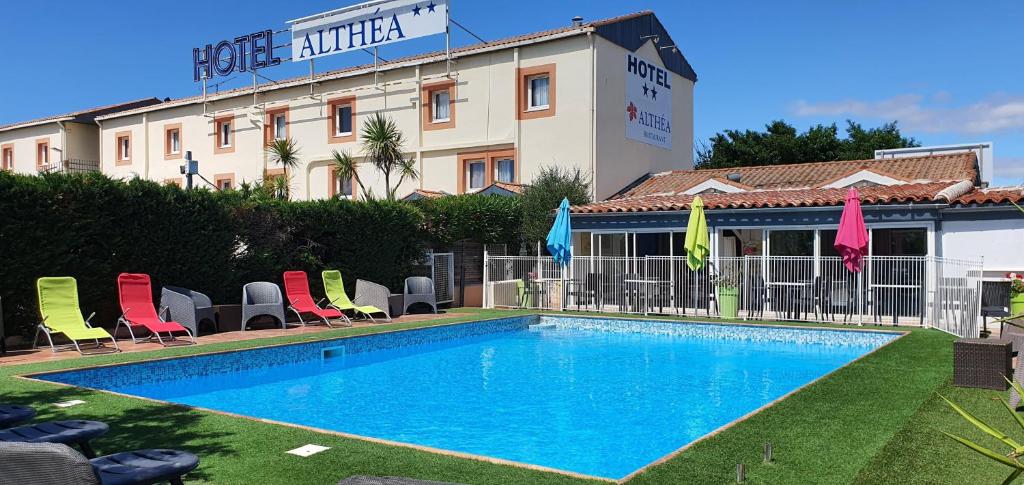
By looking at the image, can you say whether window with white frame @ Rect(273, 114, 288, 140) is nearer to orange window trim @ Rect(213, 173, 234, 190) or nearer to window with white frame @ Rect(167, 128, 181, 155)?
orange window trim @ Rect(213, 173, 234, 190)

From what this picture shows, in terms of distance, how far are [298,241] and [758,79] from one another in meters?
18.0

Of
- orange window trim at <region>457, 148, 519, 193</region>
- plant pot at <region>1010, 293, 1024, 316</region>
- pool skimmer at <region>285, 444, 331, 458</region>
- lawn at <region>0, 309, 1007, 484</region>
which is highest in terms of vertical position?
orange window trim at <region>457, 148, 519, 193</region>

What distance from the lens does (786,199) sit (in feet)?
60.9

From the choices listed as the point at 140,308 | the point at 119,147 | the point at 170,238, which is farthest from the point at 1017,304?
the point at 119,147

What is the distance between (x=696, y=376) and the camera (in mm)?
11719

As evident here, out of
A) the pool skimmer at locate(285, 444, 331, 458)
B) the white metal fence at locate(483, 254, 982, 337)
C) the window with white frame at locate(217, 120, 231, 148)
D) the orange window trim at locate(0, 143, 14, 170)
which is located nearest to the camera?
the pool skimmer at locate(285, 444, 331, 458)

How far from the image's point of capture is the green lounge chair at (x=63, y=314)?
11.6 metres

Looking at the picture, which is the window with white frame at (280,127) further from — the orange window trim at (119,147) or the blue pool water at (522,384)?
the blue pool water at (522,384)

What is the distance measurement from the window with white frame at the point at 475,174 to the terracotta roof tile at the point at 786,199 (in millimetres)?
6316

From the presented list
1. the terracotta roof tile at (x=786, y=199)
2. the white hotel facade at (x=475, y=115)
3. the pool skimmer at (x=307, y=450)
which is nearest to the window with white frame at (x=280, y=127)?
the white hotel facade at (x=475, y=115)

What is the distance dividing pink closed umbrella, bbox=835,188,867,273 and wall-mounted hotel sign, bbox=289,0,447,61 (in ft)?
53.7

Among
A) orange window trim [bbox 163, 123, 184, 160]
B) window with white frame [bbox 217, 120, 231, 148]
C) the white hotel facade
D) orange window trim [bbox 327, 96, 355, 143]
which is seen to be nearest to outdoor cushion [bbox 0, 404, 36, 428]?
the white hotel facade

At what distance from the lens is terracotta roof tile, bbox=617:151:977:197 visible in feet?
69.8

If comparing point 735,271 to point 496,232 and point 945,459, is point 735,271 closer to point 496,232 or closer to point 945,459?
point 496,232
